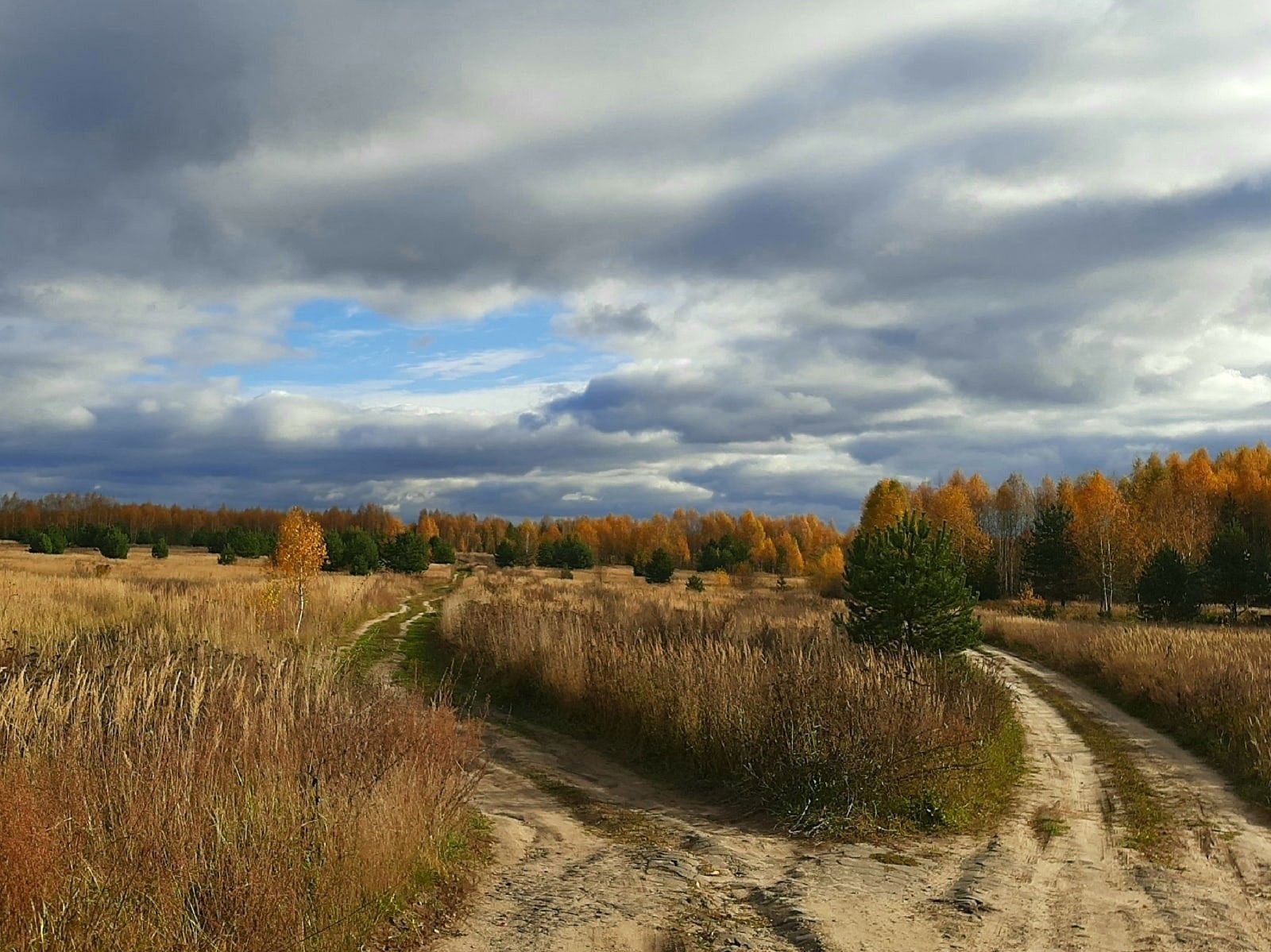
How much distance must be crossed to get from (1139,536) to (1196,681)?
42.3 meters

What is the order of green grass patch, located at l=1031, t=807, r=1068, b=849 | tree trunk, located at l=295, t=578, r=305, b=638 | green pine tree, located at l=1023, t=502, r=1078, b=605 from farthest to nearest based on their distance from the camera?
1. green pine tree, located at l=1023, t=502, r=1078, b=605
2. tree trunk, located at l=295, t=578, r=305, b=638
3. green grass patch, located at l=1031, t=807, r=1068, b=849

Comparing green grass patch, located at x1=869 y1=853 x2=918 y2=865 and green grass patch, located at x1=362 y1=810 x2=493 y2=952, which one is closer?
green grass patch, located at x1=362 y1=810 x2=493 y2=952

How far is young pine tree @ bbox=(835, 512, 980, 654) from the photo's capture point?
1498 cm

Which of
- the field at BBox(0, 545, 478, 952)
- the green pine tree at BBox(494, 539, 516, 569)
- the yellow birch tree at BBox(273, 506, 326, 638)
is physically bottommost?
the green pine tree at BBox(494, 539, 516, 569)

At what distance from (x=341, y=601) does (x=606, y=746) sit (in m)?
19.9

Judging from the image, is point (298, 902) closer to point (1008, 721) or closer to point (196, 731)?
point (196, 731)

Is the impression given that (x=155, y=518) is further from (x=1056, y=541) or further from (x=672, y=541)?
(x=1056, y=541)

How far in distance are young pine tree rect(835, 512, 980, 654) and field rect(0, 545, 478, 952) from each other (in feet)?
29.0

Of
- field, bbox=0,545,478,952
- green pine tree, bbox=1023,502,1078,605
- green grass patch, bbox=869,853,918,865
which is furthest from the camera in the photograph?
green pine tree, bbox=1023,502,1078,605

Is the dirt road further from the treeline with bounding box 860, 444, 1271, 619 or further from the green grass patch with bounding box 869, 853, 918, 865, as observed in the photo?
the treeline with bounding box 860, 444, 1271, 619

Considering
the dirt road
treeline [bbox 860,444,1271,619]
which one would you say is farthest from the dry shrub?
treeline [bbox 860,444,1271,619]

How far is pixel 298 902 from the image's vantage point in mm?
4938

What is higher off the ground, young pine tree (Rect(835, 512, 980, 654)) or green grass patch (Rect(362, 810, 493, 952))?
young pine tree (Rect(835, 512, 980, 654))

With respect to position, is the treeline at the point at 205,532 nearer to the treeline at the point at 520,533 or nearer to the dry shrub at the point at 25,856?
the treeline at the point at 520,533
